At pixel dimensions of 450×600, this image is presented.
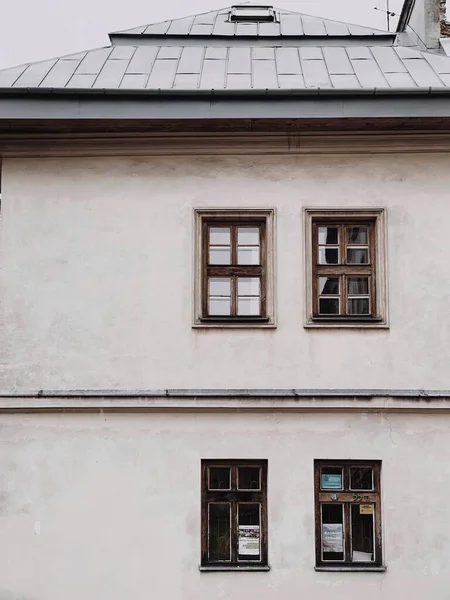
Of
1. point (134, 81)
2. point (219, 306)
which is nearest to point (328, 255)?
point (219, 306)

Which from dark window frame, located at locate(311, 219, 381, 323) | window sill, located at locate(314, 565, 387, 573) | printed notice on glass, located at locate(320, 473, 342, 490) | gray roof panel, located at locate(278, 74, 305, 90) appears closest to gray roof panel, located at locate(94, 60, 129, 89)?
gray roof panel, located at locate(278, 74, 305, 90)

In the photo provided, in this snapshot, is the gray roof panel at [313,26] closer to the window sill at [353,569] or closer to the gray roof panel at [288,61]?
the gray roof panel at [288,61]

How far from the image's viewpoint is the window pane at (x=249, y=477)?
9.78 meters

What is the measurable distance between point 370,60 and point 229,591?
294 inches

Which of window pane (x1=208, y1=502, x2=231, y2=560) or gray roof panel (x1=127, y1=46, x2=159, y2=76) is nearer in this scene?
window pane (x1=208, y1=502, x2=231, y2=560)

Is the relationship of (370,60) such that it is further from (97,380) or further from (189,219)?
(97,380)

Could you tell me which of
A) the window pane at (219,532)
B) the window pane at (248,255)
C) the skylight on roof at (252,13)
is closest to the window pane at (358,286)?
the window pane at (248,255)

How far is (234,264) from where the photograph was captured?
401 inches

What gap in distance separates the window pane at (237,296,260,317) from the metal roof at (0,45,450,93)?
8.68 ft

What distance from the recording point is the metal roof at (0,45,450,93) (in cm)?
1016

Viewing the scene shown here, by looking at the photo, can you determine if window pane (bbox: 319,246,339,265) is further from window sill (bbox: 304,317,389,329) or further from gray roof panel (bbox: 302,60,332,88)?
gray roof panel (bbox: 302,60,332,88)

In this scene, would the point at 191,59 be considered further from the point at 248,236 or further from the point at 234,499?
the point at 234,499

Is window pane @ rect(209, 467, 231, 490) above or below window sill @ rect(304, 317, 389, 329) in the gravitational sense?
below

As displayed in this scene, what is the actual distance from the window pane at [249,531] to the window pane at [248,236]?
11.0ft
